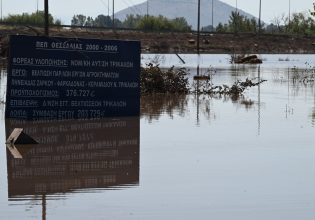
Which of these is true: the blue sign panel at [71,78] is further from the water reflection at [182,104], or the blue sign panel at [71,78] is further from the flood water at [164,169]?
the water reflection at [182,104]

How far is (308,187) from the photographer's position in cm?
1025

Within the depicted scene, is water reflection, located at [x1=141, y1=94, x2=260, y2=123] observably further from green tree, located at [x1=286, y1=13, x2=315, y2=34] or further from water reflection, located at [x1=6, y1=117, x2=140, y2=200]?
green tree, located at [x1=286, y1=13, x2=315, y2=34]

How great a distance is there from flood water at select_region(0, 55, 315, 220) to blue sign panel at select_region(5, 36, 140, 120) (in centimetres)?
41

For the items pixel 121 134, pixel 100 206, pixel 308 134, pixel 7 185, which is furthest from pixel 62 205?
pixel 308 134

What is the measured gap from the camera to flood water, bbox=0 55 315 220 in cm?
898

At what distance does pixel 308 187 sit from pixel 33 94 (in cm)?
763

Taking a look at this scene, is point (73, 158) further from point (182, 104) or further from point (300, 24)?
point (300, 24)

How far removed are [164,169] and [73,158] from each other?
5.08 feet

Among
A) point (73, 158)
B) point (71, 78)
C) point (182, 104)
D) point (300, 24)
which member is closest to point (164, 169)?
point (73, 158)

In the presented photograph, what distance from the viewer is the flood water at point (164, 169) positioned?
353 inches

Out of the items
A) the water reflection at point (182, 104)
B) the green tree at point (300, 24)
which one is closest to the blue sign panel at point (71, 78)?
the water reflection at point (182, 104)

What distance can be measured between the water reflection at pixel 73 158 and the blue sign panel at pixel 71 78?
1.34ft

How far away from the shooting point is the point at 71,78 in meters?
17.0

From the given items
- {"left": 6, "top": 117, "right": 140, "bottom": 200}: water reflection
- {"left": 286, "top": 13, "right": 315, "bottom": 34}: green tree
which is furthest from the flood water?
{"left": 286, "top": 13, "right": 315, "bottom": 34}: green tree
